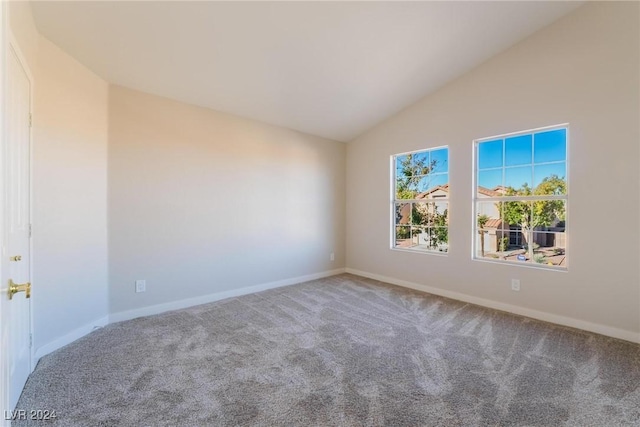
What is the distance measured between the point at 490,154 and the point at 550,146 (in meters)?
0.59

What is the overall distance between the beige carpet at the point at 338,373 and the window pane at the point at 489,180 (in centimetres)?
148

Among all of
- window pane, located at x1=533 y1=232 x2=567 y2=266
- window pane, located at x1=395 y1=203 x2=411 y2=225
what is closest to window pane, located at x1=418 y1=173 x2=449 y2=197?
window pane, located at x1=395 y1=203 x2=411 y2=225

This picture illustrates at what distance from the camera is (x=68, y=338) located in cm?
258

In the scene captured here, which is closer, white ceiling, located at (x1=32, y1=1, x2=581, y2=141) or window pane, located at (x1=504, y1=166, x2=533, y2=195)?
white ceiling, located at (x1=32, y1=1, x2=581, y2=141)

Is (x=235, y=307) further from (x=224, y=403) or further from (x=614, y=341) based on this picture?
(x=614, y=341)

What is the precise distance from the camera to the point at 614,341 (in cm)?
261

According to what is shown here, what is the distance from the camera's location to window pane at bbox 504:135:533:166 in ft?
10.8

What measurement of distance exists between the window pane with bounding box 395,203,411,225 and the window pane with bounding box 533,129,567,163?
1735 millimetres

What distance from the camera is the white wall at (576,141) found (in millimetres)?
2660

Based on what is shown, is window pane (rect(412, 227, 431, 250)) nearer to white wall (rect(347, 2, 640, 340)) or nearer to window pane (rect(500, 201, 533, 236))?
white wall (rect(347, 2, 640, 340))

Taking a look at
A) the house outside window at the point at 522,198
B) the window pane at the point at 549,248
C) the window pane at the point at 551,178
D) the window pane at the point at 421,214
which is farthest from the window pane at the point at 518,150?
the window pane at the point at 421,214

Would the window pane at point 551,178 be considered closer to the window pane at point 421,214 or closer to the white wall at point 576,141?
the white wall at point 576,141

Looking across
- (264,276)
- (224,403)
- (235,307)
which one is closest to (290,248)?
(264,276)

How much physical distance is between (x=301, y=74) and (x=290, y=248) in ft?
8.14
